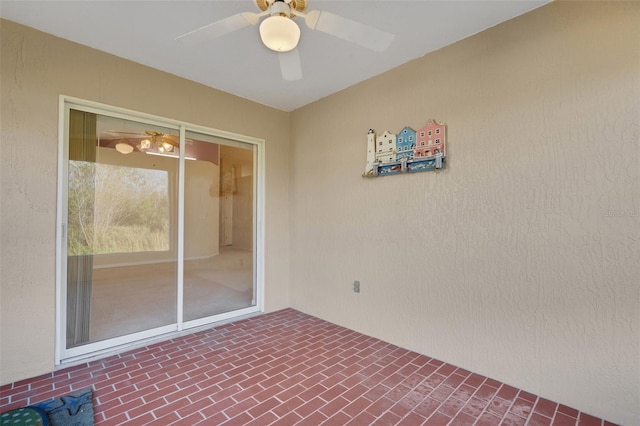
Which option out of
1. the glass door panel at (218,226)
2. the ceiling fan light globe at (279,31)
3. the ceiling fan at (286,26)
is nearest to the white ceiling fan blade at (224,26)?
the ceiling fan at (286,26)

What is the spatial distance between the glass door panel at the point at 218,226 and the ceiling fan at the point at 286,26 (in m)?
1.62

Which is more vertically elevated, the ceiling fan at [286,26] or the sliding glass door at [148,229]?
the ceiling fan at [286,26]

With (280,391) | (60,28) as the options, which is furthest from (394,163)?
(60,28)

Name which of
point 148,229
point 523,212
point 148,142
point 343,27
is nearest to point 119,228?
point 148,229

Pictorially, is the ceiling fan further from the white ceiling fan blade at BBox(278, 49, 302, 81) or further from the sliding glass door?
the sliding glass door

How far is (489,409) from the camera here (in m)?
1.97

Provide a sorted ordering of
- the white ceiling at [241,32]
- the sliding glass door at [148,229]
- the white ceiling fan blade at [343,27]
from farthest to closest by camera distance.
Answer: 1. the sliding glass door at [148,229]
2. the white ceiling at [241,32]
3. the white ceiling fan blade at [343,27]

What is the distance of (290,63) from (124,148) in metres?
1.87

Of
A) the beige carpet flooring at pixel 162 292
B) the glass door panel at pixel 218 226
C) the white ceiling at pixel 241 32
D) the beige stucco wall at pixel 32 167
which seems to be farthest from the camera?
the glass door panel at pixel 218 226

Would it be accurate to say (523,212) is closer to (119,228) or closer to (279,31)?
(279,31)

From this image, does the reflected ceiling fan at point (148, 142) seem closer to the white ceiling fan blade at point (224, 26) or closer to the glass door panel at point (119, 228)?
the glass door panel at point (119, 228)

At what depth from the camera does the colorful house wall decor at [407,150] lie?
2.66 metres

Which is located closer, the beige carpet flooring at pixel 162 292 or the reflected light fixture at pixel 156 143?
the beige carpet flooring at pixel 162 292

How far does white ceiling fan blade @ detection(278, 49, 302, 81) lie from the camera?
230 centimetres
